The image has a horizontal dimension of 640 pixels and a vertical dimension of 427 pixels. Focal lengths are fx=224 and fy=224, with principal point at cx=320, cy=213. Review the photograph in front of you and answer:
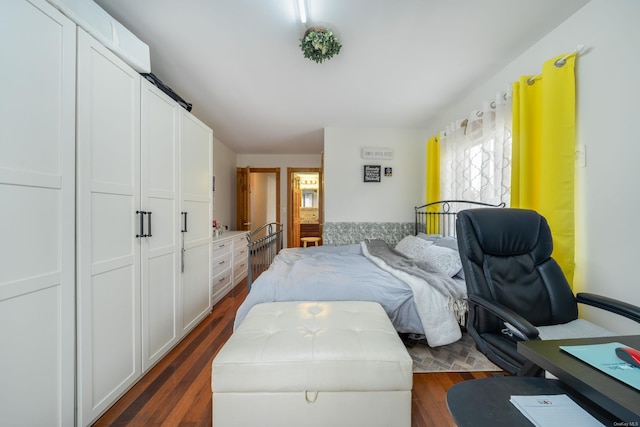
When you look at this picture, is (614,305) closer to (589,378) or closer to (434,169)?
(589,378)

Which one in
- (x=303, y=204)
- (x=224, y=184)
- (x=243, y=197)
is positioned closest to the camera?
(x=224, y=184)

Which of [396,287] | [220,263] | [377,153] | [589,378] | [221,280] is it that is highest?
[377,153]

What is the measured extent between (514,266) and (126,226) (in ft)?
8.13

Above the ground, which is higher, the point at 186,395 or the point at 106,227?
the point at 106,227

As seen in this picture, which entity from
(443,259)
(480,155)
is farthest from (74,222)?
(480,155)

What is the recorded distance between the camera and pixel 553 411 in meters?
0.64

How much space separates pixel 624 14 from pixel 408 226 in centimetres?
283

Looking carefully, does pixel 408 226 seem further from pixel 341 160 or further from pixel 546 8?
pixel 546 8

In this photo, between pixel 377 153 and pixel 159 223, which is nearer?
pixel 159 223

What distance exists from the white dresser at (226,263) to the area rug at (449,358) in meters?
2.35

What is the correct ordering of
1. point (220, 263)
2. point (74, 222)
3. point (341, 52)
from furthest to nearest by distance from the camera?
point (220, 263)
point (341, 52)
point (74, 222)

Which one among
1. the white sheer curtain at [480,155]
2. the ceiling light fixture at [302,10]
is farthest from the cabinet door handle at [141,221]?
the white sheer curtain at [480,155]

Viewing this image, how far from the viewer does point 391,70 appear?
6.99 ft

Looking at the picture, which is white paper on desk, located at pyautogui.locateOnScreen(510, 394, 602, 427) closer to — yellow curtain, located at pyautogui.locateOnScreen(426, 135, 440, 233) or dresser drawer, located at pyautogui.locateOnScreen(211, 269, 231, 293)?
yellow curtain, located at pyautogui.locateOnScreen(426, 135, 440, 233)
